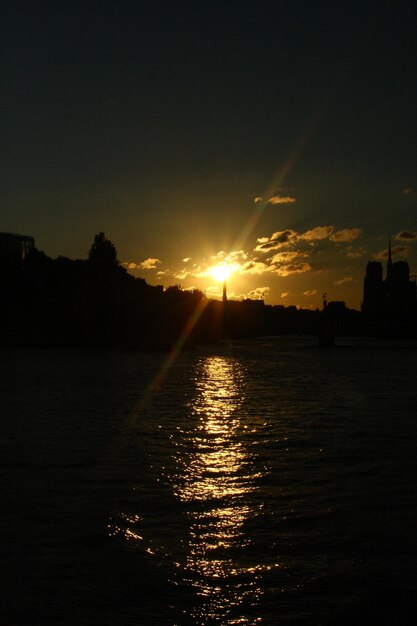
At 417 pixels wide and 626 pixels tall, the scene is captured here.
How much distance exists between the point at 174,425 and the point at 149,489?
1642 centimetres

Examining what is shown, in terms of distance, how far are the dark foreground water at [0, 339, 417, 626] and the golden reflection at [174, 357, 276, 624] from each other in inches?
2.0

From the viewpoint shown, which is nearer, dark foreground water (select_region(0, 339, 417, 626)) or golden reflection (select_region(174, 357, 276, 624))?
dark foreground water (select_region(0, 339, 417, 626))

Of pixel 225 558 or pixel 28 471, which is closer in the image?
pixel 225 558

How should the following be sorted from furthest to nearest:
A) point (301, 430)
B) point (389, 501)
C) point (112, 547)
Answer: point (301, 430)
point (389, 501)
point (112, 547)

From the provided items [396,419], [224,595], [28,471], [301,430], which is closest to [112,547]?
[224,595]

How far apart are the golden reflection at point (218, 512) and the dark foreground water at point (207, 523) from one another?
0.05 metres

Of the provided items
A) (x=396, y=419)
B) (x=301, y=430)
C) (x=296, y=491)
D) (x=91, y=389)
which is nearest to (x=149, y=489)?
(x=296, y=491)

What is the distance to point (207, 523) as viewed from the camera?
661 inches

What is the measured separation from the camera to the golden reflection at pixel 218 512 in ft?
41.2

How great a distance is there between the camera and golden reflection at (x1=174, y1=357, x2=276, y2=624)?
12555 millimetres

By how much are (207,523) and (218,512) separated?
114cm

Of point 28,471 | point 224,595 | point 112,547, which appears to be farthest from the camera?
point 28,471

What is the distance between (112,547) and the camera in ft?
49.4

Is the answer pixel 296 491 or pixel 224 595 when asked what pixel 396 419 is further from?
pixel 224 595
